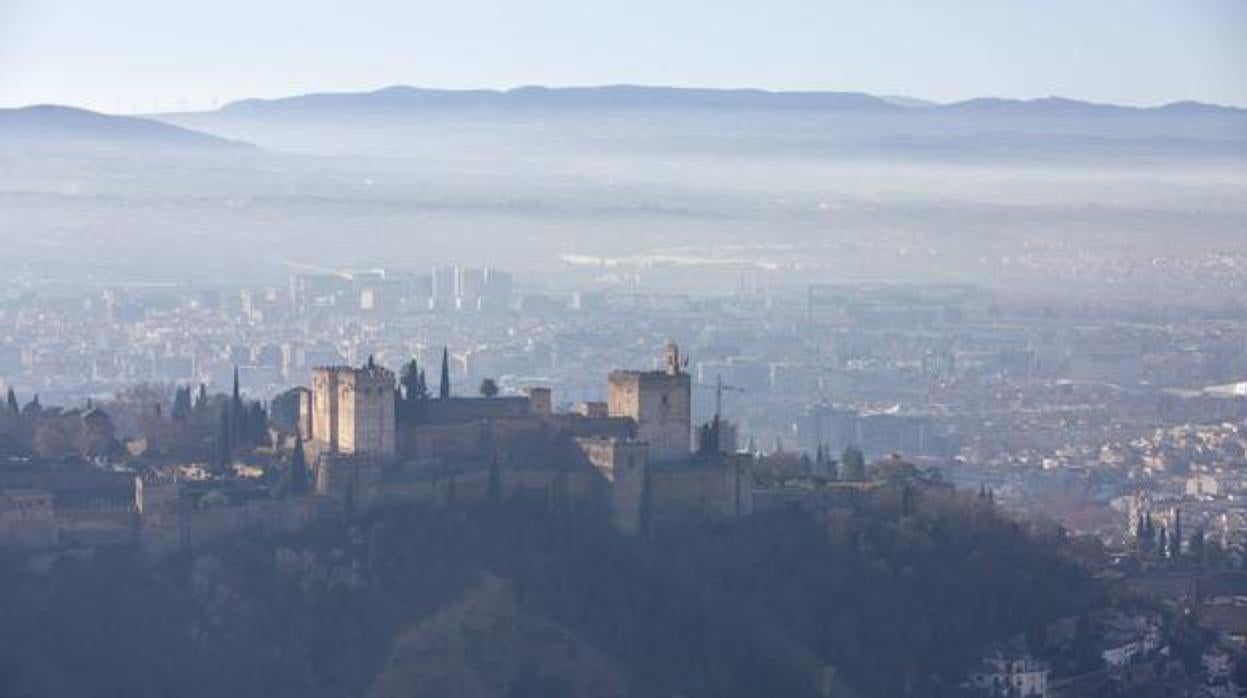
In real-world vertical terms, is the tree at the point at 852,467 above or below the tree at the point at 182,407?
below

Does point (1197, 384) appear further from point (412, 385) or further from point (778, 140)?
point (778, 140)

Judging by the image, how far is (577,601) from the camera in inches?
1371

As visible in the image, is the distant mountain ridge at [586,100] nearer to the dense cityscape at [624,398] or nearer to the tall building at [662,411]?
the dense cityscape at [624,398]

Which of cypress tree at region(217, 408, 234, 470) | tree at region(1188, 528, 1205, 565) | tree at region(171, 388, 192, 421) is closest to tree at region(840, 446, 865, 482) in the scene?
tree at region(1188, 528, 1205, 565)

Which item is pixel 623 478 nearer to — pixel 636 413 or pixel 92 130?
pixel 636 413

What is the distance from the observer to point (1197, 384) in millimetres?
72125

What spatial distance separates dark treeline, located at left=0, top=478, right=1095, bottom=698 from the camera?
32938mm

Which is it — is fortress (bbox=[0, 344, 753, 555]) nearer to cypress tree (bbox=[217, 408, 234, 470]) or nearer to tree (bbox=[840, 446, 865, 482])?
cypress tree (bbox=[217, 408, 234, 470])

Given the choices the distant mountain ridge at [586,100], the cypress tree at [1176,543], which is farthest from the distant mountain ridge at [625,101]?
the cypress tree at [1176,543]

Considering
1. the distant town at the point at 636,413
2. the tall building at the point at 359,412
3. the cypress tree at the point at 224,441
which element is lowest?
the distant town at the point at 636,413

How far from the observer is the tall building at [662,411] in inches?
1471

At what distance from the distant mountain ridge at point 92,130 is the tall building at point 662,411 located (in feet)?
194

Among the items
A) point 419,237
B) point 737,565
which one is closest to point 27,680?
point 737,565

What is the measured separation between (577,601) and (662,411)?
338 centimetres
